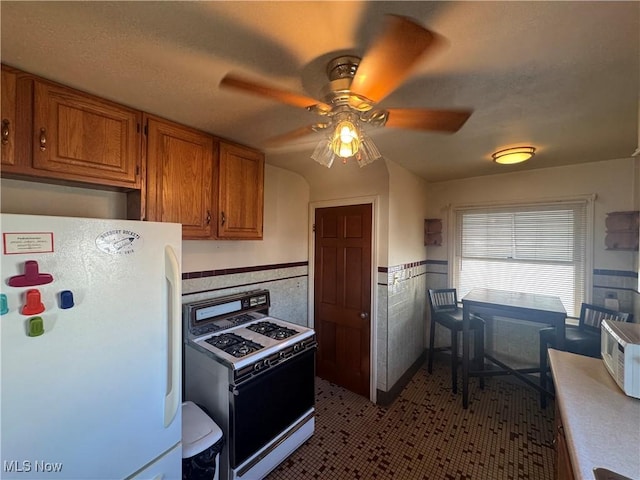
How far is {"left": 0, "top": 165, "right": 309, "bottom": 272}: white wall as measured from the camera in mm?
1405

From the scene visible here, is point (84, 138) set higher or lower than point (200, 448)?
higher

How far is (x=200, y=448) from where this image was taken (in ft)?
4.78

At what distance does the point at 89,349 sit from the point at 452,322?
115 inches

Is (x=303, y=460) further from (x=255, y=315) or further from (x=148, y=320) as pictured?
(x=148, y=320)

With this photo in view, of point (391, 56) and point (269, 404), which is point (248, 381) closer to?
point (269, 404)

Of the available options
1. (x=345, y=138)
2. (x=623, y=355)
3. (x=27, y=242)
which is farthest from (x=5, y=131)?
(x=623, y=355)

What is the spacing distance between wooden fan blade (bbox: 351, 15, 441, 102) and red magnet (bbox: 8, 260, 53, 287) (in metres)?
1.29

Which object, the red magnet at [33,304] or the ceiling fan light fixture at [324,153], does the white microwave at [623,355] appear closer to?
the ceiling fan light fixture at [324,153]

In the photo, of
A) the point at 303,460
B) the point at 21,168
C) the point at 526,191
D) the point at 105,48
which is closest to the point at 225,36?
the point at 105,48

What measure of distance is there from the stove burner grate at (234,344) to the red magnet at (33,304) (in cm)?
97

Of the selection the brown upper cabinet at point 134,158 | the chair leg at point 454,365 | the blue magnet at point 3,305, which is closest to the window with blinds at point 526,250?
the chair leg at point 454,365

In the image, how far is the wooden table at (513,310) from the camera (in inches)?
89.0

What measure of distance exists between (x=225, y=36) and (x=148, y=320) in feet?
3.88

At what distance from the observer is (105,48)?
102cm
